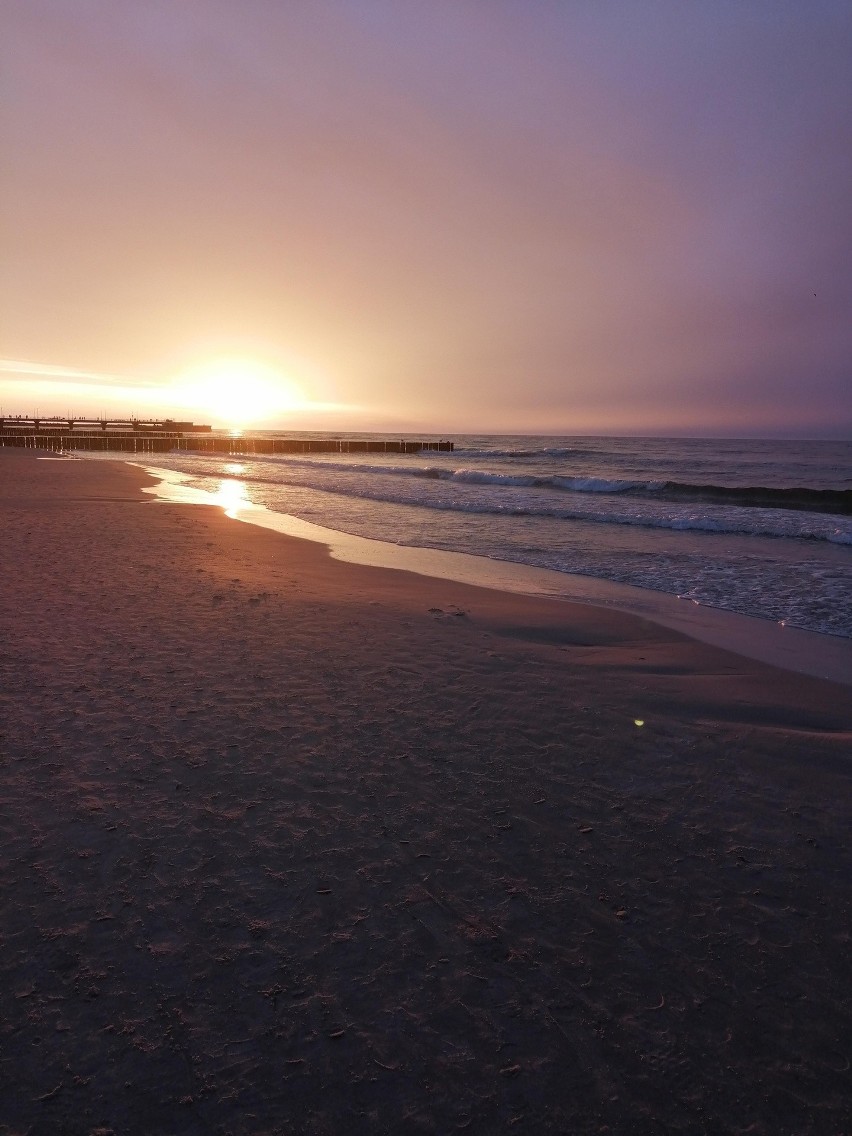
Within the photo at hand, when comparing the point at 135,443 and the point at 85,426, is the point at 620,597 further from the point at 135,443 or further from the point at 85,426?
the point at 85,426

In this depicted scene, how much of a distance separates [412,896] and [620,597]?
7203mm

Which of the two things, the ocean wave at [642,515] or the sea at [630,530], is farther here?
the ocean wave at [642,515]

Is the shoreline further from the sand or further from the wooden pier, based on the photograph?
the wooden pier

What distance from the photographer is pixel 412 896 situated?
2682mm

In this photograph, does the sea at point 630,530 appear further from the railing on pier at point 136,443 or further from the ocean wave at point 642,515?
the railing on pier at point 136,443

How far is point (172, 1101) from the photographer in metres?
1.83

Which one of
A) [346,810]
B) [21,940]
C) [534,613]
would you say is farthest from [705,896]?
[534,613]

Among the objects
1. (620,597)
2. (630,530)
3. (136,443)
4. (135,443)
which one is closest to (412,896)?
(620,597)

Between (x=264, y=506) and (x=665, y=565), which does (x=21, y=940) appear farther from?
(x=264, y=506)

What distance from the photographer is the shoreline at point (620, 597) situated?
21.9 feet

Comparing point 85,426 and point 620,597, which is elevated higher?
point 85,426

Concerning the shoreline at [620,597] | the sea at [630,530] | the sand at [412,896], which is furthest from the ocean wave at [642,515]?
the sand at [412,896]

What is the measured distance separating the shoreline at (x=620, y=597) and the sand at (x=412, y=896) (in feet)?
3.90

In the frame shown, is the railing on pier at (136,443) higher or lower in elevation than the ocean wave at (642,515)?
higher
